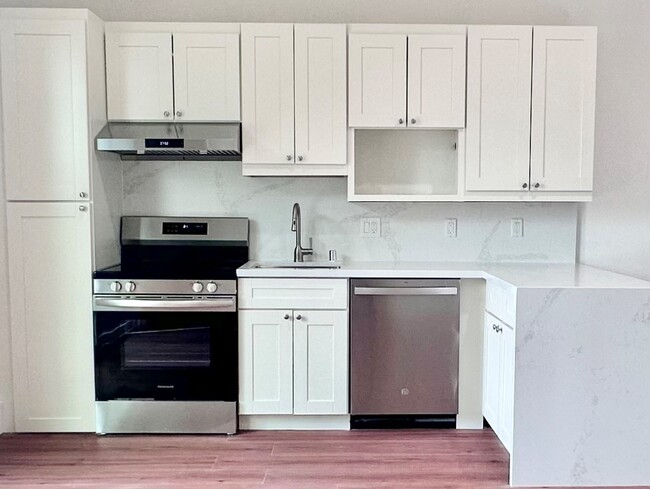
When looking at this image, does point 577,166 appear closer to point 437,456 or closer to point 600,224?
point 600,224

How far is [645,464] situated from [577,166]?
5.13ft

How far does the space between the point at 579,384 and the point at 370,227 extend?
1498mm

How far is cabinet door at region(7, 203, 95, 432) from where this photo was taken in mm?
2697

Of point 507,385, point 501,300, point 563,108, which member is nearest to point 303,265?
point 501,300

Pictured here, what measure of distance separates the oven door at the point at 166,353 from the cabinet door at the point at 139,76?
1081mm

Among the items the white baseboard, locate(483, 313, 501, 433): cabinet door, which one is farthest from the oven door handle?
locate(483, 313, 501, 433): cabinet door

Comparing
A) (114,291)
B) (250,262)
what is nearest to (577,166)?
(250,262)

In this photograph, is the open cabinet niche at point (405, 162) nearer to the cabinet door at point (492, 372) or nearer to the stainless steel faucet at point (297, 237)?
the stainless steel faucet at point (297, 237)

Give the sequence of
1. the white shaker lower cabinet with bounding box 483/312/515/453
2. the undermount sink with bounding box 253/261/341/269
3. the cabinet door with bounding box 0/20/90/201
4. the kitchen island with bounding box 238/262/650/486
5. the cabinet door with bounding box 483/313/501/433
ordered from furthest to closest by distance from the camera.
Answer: the undermount sink with bounding box 253/261/341/269
the cabinet door with bounding box 0/20/90/201
the cabinet door with bounding box 483/313/501/433
the white shaker lower cabinet with bounding box 483/312/515/453
the kitchen island with bounding box 238/262/650/486

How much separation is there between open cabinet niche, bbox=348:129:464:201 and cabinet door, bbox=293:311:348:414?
909 millimetres

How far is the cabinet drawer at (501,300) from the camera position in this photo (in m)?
2.23

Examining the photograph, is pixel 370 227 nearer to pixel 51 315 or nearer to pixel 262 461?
pixel 262 461

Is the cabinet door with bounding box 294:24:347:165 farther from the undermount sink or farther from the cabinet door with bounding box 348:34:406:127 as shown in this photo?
the undermount sink

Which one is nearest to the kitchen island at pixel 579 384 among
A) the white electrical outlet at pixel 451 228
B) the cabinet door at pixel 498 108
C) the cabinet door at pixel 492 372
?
the cabinet door at pixel 492 372
